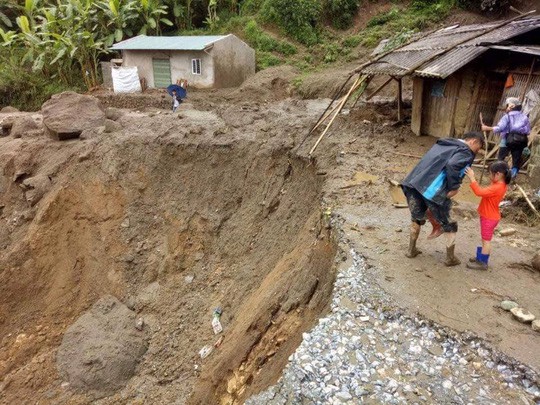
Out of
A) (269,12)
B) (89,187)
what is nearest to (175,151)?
(89,187)

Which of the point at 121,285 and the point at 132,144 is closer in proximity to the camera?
the point at 121,285

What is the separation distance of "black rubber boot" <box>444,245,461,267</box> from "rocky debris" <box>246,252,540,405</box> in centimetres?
126

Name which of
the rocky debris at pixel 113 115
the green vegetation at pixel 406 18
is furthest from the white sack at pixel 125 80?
the green vegetation at pixel 406 18

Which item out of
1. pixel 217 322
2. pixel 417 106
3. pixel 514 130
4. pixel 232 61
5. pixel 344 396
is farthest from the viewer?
pixel 232 61

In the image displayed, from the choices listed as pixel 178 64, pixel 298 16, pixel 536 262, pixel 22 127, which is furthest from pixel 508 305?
pixel 298 16

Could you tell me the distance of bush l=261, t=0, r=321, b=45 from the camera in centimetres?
2202

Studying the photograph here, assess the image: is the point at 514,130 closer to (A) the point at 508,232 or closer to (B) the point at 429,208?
(A) the point at 508,232

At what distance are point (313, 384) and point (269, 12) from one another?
2240 centimetres

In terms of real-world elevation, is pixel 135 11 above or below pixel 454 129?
above

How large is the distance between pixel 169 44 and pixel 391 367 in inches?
736

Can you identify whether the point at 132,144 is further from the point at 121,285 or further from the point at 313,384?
the point at 313,384

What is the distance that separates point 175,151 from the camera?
11250 millimetres

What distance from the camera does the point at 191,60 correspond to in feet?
63.2

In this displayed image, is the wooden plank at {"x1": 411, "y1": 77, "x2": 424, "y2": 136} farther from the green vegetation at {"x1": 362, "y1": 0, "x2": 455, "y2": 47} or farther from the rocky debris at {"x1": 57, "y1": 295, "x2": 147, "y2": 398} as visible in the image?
the green vegetation at {"x1": 362, "y1": 0, "x2": 455, "y2": 47}
